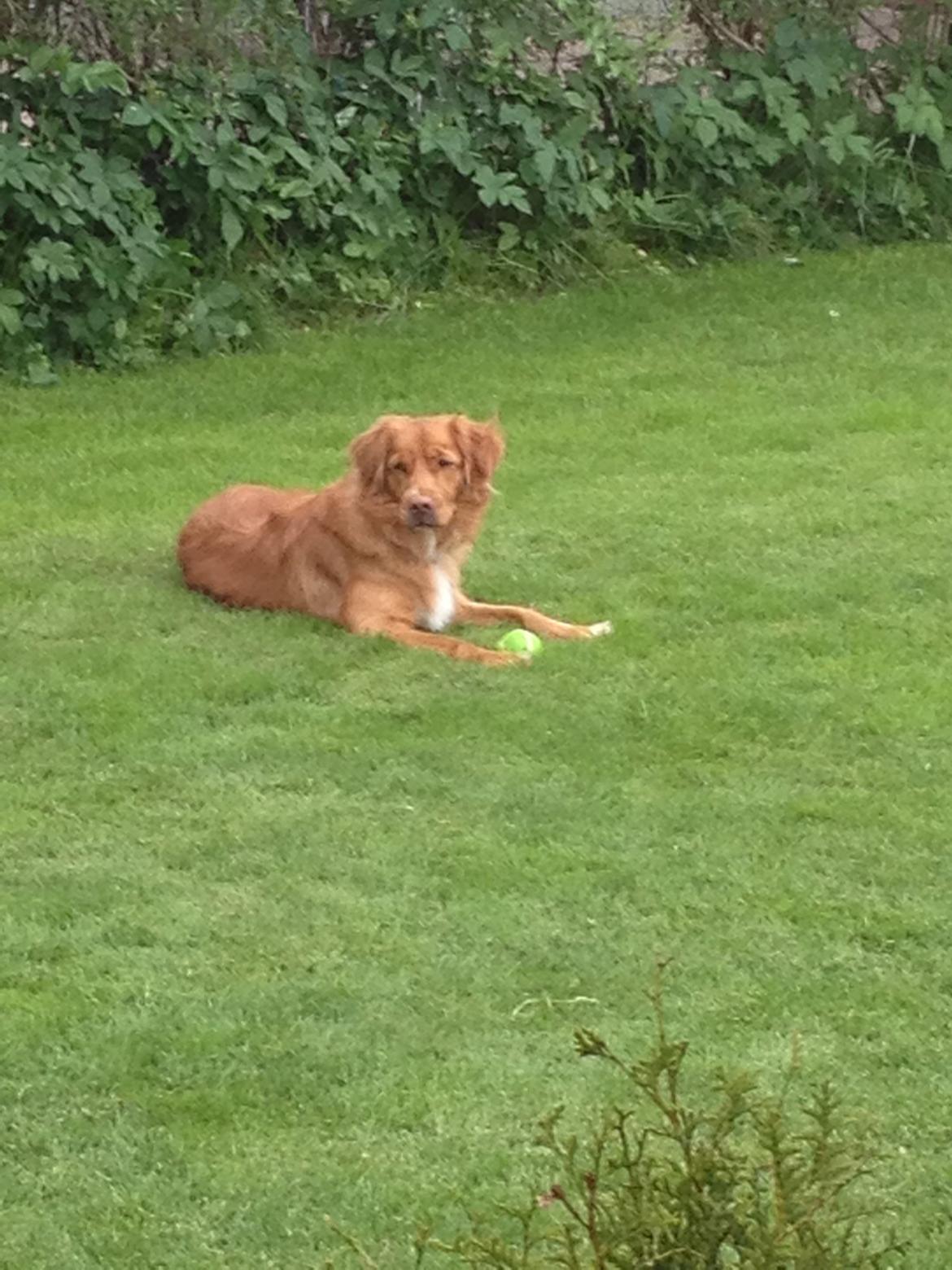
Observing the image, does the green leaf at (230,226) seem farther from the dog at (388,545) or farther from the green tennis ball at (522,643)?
the green tennis ball at (522,643)

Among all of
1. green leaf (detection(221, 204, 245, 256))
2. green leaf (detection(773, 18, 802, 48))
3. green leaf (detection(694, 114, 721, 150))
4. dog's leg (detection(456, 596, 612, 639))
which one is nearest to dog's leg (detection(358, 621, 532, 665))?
dog's leg (detection(456, 596, 612, 639))

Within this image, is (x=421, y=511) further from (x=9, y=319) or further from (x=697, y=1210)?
(x=697, y=1210)

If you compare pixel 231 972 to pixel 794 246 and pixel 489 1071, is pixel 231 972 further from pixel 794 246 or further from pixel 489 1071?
pixel 794 246

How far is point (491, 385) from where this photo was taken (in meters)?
9.63

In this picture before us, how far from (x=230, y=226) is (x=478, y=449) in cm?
417

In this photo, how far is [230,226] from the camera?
1035cm

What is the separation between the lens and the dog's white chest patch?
651cm

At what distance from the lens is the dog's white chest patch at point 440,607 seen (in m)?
6.51

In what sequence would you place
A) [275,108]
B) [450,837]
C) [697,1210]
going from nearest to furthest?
[697,1210] < [450,837] < [275,108]

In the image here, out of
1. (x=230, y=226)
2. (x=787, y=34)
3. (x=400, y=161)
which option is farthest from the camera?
(x=787, y=34)

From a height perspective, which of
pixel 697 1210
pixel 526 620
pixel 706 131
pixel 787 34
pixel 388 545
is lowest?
pixel 526 620

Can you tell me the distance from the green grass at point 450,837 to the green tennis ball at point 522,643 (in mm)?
168

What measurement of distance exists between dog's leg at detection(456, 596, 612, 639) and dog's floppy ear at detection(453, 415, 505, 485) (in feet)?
1.22

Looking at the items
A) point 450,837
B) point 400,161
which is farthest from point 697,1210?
point 400,161
